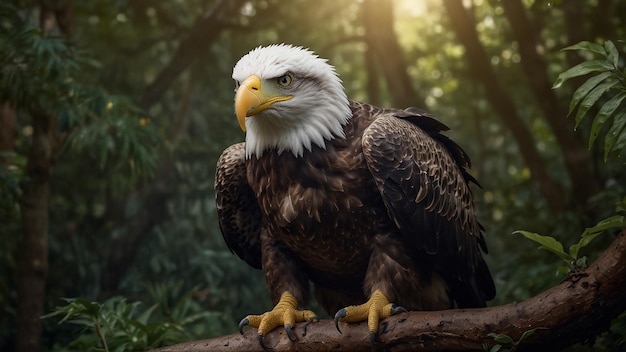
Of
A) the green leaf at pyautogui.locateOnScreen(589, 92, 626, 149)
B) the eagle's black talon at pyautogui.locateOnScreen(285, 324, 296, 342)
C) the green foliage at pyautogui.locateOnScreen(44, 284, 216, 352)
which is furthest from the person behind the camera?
the green foliage at pyautogui.locateOnScreen(44, 284, 216, 352)

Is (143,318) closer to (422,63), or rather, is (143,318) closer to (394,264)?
(394,264)

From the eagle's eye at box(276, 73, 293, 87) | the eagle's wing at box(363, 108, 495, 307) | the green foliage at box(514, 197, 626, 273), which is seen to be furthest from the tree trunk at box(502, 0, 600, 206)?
the green foliage at box(514, 197, 626, 273)

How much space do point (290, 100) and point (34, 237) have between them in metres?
3.04

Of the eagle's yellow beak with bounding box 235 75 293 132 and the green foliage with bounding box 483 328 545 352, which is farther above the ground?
the eagle's yellow beak with bounding box 235 75 293 132

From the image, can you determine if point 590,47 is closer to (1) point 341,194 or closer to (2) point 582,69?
(2) point 582,69

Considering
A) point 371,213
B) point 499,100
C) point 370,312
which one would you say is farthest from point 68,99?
point 499,100

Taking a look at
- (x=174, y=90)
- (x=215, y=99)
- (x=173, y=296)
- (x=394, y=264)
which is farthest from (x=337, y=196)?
(x=174, y=90)

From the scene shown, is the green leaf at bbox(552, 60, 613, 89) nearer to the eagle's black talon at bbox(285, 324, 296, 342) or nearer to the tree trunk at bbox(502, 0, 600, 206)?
the eagle's black talon at bbox(285, 324, 296, 342)

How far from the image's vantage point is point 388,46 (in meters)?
7.57

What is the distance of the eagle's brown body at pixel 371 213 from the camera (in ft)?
11.4

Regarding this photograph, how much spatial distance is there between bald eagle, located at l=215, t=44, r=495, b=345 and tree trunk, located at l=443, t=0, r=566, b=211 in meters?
4.13

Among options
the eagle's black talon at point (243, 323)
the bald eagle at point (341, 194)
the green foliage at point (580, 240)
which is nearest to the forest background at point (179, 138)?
the eagle's black talon at point (243, 323)

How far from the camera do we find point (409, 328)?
313cm

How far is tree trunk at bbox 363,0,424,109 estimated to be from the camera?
7.45 metres
